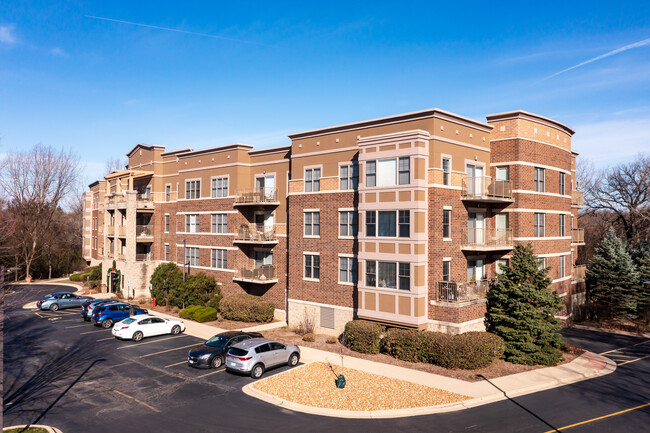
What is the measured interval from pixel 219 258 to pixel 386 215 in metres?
18.1

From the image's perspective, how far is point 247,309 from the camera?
110ft

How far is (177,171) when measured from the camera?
45.5 metres

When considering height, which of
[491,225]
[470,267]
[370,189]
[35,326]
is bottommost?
[35,326]

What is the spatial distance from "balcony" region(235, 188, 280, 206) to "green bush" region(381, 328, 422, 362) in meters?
14.9

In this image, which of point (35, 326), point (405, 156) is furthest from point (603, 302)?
point (35, 326)

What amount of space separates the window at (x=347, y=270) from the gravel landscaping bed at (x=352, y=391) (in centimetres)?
800

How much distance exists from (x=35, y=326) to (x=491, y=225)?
3414 centimetres

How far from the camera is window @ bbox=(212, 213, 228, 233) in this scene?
37862 mm

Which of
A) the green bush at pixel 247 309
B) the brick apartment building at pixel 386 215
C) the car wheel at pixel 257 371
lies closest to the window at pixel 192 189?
the brick apartment building at pixel 386 215

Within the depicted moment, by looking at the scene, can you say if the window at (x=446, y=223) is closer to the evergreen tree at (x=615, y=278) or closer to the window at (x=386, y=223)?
the window at (x=386, y=223)

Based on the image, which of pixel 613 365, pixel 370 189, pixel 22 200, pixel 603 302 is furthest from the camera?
pixel 22 200

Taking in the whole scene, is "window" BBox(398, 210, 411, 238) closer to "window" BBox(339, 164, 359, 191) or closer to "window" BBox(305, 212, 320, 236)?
"window" BBox(339, 164, 359, 191)

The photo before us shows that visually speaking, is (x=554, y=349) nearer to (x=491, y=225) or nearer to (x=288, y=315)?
(x=491, y=225)

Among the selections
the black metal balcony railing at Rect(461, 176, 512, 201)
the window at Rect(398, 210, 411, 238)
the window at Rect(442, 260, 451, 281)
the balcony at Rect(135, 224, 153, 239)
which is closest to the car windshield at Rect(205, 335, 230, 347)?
the window at Rect(398, 210, 411, 238)
